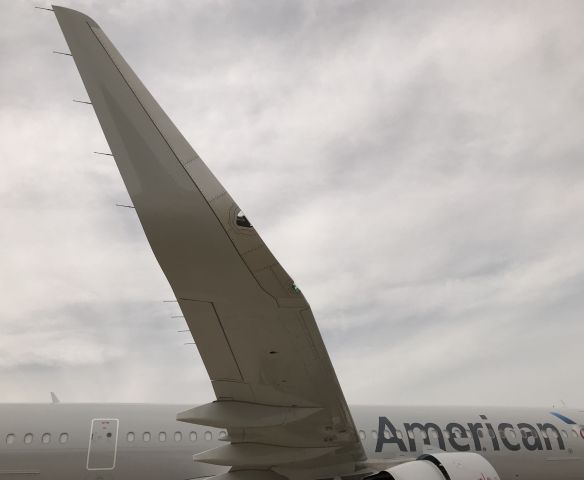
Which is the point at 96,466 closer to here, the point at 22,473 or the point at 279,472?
the point at 22,473

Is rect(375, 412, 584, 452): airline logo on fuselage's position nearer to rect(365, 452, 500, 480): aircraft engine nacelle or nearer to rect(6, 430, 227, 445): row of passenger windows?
rect(365, 452, 500, 480): aircraft engine nacelle

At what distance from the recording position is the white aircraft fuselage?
8.96 meters

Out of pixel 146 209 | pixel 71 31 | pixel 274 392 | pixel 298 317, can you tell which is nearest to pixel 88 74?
pixel 71 31

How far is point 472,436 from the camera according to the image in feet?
35.6

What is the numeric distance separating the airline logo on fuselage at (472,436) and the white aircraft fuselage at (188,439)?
20 mm

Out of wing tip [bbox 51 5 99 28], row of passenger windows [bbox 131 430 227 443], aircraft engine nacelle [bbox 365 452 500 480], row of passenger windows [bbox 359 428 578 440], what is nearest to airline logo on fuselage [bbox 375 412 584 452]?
row of passenger windows [bbox 359 428 578 440]

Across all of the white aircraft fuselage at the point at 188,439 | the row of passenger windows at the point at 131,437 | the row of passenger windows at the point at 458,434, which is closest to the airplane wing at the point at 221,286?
the white aircraft fuselage at the point at 188,439

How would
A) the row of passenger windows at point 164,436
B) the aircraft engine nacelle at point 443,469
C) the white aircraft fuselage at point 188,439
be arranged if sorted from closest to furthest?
the aircraft engine nacelle at point 443,469
the white aircraft fuselage at point 188,439
the row of passenger windows at point 164,436

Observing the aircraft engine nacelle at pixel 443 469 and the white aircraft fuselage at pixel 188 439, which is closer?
the aircraft engine nacelle at pixel 443 469

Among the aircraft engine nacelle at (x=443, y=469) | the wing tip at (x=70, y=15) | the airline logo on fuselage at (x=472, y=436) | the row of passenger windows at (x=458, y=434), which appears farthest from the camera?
the airline logo on fuselage at (x=472, y=436)

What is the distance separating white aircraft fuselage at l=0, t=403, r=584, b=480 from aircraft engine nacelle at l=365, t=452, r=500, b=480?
105 cm

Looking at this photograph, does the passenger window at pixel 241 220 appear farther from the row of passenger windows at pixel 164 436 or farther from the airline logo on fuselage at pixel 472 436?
the airline logo on fuselage at pixel 472 436

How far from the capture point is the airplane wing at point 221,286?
5.02 metres

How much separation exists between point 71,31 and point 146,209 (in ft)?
5.82
